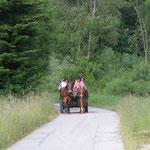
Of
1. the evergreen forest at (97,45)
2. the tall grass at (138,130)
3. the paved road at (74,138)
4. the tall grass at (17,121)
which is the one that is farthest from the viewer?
the evergreen forest at (97,45)

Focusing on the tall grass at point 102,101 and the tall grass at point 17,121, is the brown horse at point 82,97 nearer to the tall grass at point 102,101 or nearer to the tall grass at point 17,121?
the tall grass at point 17,121

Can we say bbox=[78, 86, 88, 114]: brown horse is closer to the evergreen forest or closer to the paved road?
the paved road

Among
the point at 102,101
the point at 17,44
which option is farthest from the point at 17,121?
the point at 102,101

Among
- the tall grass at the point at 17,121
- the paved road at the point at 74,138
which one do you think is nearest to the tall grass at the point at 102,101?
the tall grass at the point at 17,121

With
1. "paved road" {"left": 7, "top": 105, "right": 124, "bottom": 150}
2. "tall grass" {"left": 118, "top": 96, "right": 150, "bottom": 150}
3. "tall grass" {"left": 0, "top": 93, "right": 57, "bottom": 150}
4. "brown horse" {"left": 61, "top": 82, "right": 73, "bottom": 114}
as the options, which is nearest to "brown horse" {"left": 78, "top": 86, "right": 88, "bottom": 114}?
"brown horse" {"left": 61, "top": 82, "right": 73, "bottom": 114}

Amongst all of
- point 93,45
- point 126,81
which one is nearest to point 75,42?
point 93,45

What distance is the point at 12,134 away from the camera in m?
13.3

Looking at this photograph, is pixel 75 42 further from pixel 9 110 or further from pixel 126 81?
pixel 9 110

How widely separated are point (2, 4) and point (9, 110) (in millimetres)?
9338

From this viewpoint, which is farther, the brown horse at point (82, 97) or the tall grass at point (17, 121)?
the brown horse at point (82, 97)

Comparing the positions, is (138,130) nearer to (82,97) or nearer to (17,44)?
(82,97)

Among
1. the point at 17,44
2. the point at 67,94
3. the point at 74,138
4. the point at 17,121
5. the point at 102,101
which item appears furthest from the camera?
the point at 102,101

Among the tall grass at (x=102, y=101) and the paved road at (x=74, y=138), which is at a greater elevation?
the paved road at (x=74, y=138)

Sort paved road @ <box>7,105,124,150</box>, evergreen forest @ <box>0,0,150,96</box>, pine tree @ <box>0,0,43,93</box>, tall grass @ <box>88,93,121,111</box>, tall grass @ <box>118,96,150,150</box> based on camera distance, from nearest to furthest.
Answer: tall grass @ <box>118,96,150,150</box>
paved road @ <box>7,105,124,150</box>
pine tree @ <box>0,0,43,93</box>
tall grass @ <box>88,93,121,111</box>
evergreen forest @ <box>0,0,150,96</box>
